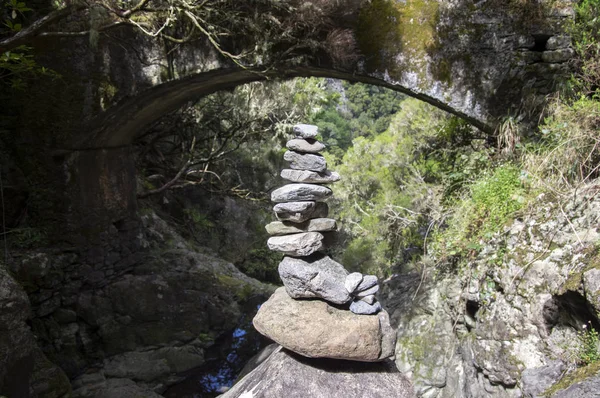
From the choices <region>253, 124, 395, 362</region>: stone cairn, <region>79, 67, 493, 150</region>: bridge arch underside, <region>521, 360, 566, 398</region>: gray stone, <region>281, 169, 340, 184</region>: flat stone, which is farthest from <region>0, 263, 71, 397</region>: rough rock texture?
<region>521, 360, 566, 398</region>: gray stone

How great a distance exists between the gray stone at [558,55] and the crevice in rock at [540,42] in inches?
3.1

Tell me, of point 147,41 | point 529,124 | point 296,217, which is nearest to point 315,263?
point 296,217

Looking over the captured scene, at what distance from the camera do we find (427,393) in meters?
4.34

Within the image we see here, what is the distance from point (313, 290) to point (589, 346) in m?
1.82

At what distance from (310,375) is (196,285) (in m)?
4.11

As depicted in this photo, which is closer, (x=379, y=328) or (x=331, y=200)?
(x=379, y=328)

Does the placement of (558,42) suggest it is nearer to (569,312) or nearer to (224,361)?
(569,312)

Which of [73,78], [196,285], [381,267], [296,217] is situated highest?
[73,78]

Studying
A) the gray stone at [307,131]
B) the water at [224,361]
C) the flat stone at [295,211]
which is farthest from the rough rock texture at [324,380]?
the water at [224,361]

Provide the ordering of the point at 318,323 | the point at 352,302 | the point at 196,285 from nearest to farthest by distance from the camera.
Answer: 1. the point at 318,323
2. the point at 352,302
3. the point at 196,285

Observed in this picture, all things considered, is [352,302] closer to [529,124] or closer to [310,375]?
[310,375]

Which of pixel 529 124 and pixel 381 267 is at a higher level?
pixel 529 124

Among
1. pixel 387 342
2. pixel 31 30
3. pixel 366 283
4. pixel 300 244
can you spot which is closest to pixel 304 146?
pixel 300 244

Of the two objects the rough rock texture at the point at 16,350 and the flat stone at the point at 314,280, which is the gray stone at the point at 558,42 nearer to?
the flat stone at the point at 314,280
